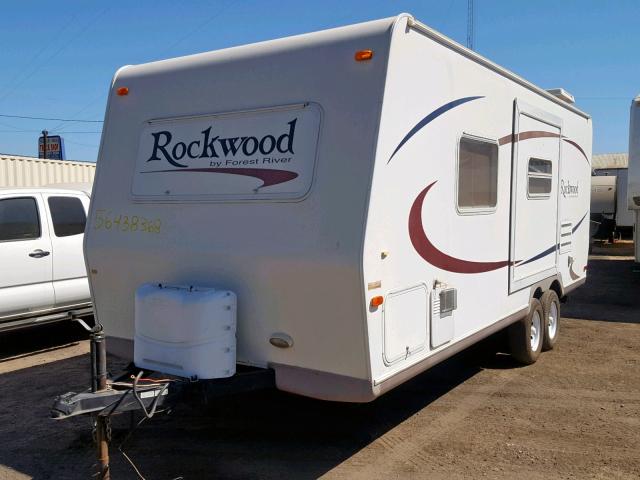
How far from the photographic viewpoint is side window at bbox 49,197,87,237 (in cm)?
767

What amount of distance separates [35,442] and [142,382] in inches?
63.8

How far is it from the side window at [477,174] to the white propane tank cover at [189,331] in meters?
1.98

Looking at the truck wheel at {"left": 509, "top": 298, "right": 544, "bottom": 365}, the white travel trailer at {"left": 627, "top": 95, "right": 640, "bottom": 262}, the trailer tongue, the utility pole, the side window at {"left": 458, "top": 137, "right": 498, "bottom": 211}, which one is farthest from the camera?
the utility pole

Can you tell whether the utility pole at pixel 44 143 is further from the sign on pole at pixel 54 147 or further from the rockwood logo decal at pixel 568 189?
the rockwood logo decal at pixel 568 189

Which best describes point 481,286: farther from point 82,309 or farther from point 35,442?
point 82,309

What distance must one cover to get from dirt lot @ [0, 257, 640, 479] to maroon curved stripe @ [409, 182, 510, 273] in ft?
4.32

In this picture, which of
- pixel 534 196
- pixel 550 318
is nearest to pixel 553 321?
pixel 550 318

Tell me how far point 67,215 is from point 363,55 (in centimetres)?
517

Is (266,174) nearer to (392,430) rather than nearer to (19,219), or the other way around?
(392,430)

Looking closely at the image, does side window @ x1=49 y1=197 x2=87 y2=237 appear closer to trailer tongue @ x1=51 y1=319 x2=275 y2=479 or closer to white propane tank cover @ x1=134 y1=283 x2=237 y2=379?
white propane tank cover @ x1=134 y1=283 x2=237 y2=379

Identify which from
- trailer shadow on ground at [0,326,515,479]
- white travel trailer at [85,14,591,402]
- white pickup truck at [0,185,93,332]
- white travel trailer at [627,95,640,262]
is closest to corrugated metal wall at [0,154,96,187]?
white pickup truck at [0,185,93,332]

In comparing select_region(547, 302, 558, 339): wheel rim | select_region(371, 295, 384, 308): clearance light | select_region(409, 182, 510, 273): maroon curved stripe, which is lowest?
select_region(547, 302, 558, 339): wheel rim

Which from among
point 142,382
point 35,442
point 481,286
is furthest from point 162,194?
point 481,286

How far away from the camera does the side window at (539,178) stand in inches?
246
